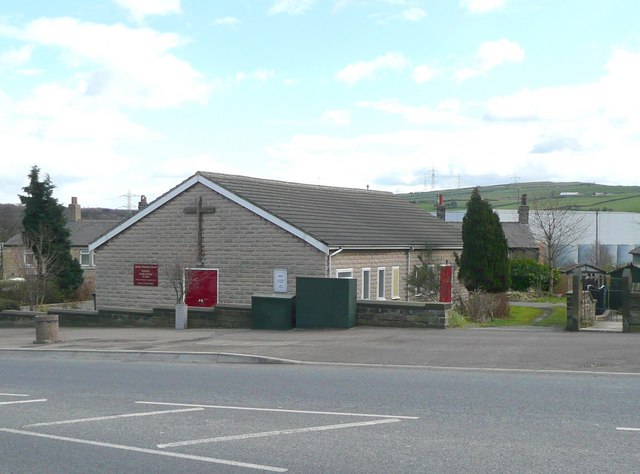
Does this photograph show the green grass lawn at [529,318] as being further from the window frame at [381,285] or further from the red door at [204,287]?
the red door at [204,287]

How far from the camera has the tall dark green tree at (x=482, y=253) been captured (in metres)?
32.6

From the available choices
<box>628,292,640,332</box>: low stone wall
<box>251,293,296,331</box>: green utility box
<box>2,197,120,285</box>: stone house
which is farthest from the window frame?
<box>2,197,120,285</box>: stone house

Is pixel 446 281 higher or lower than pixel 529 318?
higher

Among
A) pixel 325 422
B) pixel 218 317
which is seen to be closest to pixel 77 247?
pixel 218 317

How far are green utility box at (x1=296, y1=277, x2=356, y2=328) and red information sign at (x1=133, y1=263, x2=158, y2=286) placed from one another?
9250 millimetres

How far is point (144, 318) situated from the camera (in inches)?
1099

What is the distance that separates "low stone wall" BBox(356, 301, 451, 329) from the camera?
74.7 feet

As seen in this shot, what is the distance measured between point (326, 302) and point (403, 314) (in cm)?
228

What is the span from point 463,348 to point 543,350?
5.79 feet

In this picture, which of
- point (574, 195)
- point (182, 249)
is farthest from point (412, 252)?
point (574, 195)

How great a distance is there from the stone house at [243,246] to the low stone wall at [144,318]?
5.07 ft

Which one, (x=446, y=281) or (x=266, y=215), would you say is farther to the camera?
(x=446, y=281)

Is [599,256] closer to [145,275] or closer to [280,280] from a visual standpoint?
[280,280]

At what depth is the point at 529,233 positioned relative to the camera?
61.5 metres
